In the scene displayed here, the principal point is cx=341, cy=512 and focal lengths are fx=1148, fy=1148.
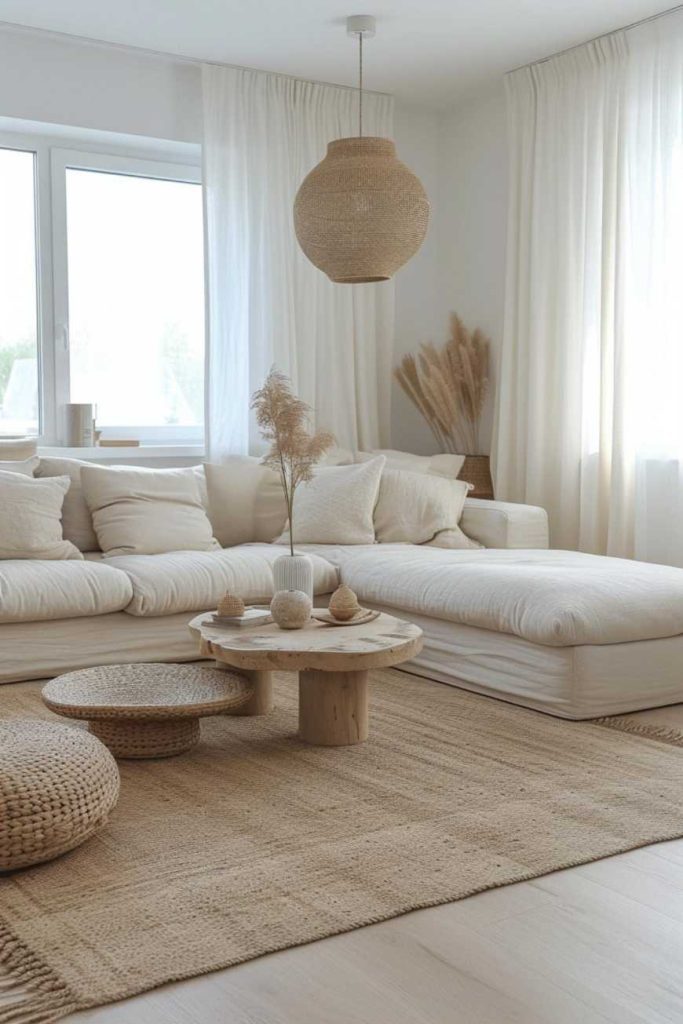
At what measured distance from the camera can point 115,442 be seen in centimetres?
551

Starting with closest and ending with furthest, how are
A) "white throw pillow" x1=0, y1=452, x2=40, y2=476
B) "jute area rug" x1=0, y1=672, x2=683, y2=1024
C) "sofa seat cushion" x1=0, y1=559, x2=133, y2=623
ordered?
"jute area rug" x1=0, y1=672, x2=683, y2=1024 < "sofa seat cushion" x1=0, y1=559, x2=133, y2=623 < "white throw pillow" x1=0, y1=452, x2=40, y2=476

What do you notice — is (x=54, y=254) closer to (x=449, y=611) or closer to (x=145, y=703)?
(x=449, y=611)

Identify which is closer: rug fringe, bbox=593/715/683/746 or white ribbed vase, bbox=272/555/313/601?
rug fringe, bbox=593/715/683/746

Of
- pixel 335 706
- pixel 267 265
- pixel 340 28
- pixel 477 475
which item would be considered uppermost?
pixel 340 28

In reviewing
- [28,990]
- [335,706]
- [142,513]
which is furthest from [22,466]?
[28,990]

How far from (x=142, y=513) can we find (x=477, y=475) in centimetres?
180

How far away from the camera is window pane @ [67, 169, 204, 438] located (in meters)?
5.50

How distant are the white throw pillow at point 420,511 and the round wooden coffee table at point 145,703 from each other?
1770 millimetres

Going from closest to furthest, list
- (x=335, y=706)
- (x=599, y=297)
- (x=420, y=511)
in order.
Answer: (x=335, y=706) → (x=420, y=511) → (x=599, y=297)

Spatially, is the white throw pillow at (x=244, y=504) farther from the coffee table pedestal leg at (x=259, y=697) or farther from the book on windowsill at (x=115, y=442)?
the coffee table pedestal leg at (x=259, y=697)

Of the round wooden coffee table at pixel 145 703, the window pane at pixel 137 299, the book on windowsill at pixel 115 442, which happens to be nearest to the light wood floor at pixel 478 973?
the round wooden coffee table at pixel 145 703

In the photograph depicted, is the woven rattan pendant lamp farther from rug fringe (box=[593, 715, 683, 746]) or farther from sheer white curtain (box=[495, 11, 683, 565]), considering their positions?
rug fringe (box=[593, 715, 683, 746])

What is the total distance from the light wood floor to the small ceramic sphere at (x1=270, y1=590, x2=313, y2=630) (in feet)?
4.26

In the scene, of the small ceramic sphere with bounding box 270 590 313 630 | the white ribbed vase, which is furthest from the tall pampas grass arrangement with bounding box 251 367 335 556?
the small ceramic sphere with bounding box 270 590 313 630
